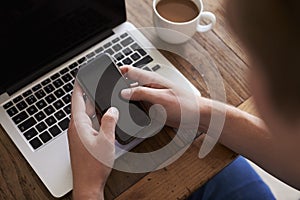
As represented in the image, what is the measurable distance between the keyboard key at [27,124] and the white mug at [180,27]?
269mm

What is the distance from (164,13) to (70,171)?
32 cm

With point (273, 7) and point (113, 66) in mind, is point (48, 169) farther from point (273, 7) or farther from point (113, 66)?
point (273, 7)

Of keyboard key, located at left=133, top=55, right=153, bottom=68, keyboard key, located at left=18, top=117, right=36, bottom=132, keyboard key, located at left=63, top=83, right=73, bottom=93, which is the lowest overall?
keyboard key, located at left=133, top=55, right=153, bottom=68

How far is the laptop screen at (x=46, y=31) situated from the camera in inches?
31.5

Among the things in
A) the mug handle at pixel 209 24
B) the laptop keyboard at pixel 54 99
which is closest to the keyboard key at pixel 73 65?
the laptop keyboard at pixel 54 99

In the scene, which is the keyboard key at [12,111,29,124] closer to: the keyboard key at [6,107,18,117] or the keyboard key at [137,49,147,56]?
the keyboard key at [6,107,18,117]

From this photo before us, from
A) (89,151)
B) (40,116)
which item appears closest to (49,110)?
(40,116)

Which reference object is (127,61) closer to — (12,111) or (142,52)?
(142,52)

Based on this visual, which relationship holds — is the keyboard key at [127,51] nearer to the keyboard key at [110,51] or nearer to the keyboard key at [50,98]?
the keyboard key at [110,51]

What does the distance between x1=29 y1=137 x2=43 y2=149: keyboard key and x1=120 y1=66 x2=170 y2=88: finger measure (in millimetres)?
178

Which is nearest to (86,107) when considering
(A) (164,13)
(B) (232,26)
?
(A) (164,13)

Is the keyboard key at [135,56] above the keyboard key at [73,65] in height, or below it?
below

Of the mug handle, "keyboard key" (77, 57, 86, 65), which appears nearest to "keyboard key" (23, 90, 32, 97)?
"keyboard key" (77, 57, 86, 65)

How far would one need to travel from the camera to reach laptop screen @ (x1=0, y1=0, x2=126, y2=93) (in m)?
0.80
